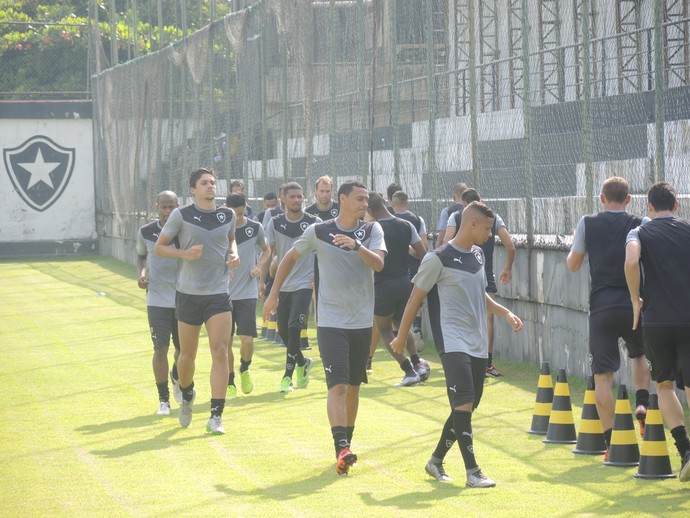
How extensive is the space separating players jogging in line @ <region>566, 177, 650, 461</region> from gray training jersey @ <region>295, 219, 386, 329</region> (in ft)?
4.78

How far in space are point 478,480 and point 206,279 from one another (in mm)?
3460

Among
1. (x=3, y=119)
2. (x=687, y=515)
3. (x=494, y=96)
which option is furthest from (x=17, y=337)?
(x=3, y=119)

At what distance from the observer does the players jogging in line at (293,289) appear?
14008 millimetres

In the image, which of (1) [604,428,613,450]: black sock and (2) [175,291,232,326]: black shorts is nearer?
(1) [604,428,613,450]: black sock

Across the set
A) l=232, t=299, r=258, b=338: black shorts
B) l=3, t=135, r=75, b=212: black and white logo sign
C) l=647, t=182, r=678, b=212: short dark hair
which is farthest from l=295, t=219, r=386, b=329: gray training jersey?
l=3, t=135, r=75, b=212: black and white logo sign

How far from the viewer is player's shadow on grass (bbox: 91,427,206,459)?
10336mm

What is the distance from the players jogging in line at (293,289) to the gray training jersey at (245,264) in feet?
2.08

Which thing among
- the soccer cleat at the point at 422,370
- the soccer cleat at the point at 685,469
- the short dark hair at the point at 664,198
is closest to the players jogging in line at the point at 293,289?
the soccer cleat at the point at 422,370

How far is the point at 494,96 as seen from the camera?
624 inches

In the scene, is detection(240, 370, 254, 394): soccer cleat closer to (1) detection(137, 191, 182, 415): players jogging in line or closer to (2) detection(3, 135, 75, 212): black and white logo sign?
(1) detection(137, 191, 182, 415): players jogging in line

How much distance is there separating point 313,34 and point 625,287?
13226 millimetres

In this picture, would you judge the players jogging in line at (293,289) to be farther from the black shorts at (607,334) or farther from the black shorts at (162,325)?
the black shorts at (607,334)

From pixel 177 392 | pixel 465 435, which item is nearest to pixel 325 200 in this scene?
pixel 177 392

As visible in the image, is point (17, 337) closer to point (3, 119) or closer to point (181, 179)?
point (181, 179)
